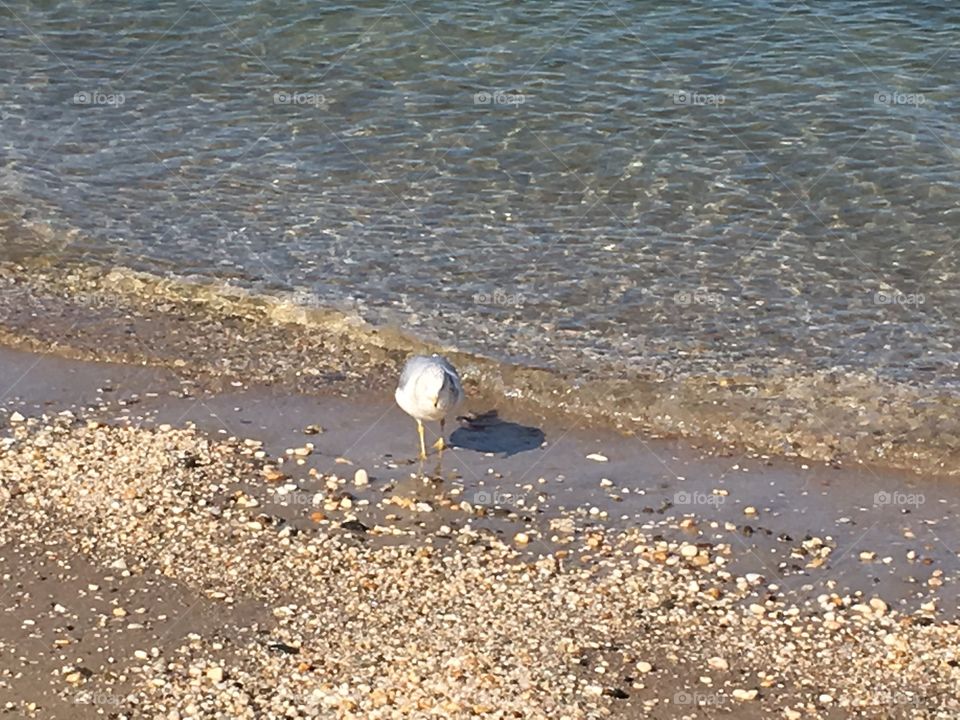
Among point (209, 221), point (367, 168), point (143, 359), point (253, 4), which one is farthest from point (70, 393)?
point (253, 4)

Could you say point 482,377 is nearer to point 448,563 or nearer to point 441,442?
point 441,442

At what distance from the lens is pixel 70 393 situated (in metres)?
10.4

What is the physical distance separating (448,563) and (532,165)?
6.43m

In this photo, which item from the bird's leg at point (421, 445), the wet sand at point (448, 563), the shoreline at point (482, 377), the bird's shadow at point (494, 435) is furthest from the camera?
the shoreline at point (482, 377)

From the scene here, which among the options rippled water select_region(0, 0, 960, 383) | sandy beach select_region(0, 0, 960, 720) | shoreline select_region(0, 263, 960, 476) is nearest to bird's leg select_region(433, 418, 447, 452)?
sandy beach select_region(0, 0, 960, 720)

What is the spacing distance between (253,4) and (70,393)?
27.3ft

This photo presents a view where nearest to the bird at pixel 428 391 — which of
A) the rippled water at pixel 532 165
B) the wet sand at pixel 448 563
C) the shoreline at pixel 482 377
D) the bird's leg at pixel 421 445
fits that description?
the bird's leg at pixel 421 445

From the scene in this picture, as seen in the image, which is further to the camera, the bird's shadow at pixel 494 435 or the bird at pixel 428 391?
the bird's shadow at pixel 494 435

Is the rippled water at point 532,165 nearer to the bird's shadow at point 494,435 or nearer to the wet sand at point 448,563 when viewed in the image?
the bird's shadow at point 494,435

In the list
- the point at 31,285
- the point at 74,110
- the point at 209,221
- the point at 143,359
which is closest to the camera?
the point at 143,359

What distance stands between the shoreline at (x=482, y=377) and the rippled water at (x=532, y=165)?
29 cm

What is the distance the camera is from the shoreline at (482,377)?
10.3m

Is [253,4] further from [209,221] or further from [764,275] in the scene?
[764,275]

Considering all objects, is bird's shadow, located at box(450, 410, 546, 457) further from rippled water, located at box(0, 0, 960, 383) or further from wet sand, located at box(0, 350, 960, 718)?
rippled water, located at box(0, 0, 960, 383)
